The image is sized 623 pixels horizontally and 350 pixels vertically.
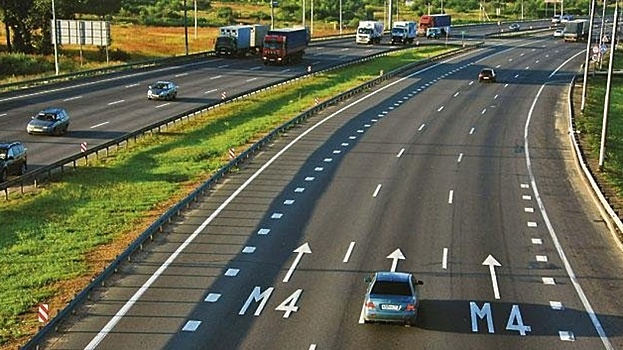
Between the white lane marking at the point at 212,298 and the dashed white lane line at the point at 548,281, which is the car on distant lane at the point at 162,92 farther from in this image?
the dashed white lane line at the point at 548,281

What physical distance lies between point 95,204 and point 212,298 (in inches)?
508

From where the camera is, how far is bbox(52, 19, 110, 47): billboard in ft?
323

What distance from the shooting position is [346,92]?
74.9 metres

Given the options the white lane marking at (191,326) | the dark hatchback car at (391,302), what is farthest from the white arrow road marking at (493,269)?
the white lane marking at (191,326)

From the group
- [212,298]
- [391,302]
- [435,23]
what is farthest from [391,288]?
[435,23]

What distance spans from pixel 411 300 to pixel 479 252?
8.24 metres

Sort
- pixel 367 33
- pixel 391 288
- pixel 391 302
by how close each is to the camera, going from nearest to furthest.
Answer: pixel 391 302
pixel 391 288
pixel 367 33

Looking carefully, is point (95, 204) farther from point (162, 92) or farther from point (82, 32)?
point (82, 32)

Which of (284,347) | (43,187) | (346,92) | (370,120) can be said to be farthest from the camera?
(346,92)

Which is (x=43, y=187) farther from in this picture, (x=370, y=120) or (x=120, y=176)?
(x=370, y=120)

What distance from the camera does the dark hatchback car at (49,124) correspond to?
5453 centimetres

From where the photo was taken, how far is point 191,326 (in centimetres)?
2434

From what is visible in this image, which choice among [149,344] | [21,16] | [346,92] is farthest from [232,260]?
[21,16]

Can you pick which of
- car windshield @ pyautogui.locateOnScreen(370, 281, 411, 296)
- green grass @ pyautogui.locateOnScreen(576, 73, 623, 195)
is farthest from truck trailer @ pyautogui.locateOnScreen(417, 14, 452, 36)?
car windshield @ pyautogui.locateOnScreen(370, 281, 411, 296)
